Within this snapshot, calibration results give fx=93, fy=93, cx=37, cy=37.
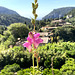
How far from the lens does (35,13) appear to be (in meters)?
1.25

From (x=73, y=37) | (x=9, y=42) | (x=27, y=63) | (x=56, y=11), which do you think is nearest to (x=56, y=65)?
(x=27, y=63)

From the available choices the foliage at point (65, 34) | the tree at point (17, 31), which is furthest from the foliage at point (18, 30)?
the foliage at point (65, 34)

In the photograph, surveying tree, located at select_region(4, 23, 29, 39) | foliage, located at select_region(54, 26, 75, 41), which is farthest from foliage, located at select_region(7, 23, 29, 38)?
foliage, located at select_region(54, 26, 75, 41)

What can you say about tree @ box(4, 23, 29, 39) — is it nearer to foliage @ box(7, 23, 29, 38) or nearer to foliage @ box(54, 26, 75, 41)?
foliage @ box(7, 23, 29, 38)

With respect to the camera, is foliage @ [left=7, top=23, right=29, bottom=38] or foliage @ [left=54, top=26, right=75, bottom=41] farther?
foliage @ [left=54, top=26, right=75, bottom=41]

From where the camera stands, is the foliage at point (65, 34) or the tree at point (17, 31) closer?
the tree at point (17, 31)

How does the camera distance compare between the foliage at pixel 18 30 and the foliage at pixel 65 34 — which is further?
the foliage at pixel 65 34

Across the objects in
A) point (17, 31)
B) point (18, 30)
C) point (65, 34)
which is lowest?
point (65, 34)

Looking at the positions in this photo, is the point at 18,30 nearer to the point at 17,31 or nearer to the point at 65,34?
the point at 17,31

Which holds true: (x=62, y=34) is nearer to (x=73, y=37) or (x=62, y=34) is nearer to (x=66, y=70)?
(x=73, y=37)

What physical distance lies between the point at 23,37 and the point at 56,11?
162668mm

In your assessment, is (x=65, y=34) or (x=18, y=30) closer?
(x=18, y=30)

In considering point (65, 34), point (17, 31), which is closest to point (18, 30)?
point (17, 31)

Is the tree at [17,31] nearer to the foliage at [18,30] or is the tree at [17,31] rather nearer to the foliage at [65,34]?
the foliage at [18,30]
